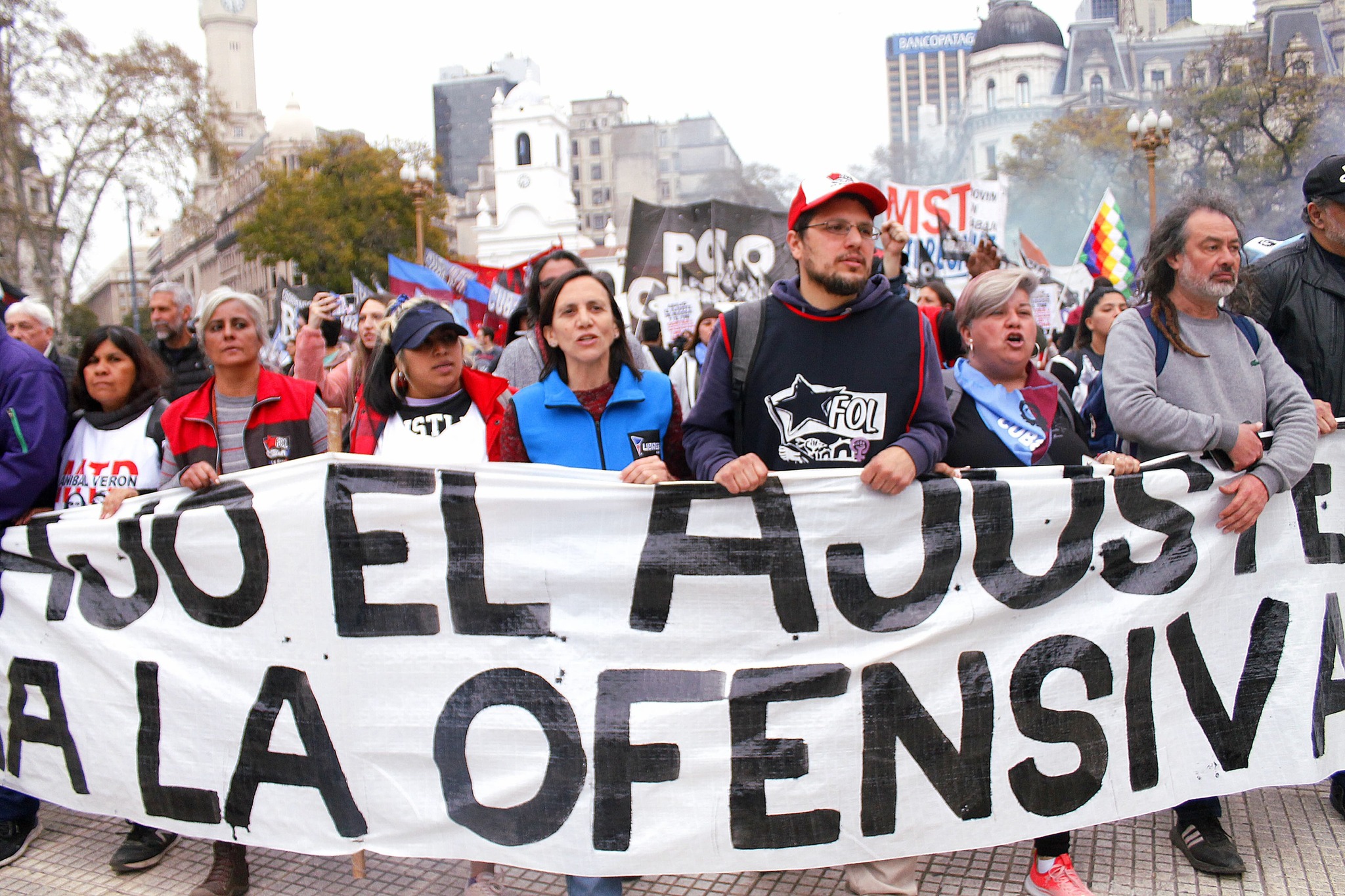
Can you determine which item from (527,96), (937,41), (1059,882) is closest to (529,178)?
(527,96)

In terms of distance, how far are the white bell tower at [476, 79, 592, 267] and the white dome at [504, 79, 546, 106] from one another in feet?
0.17

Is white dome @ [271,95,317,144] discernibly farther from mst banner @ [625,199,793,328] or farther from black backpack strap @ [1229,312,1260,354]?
black backpack strap @ [1229,312,1260,354]

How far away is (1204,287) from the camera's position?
3484mm

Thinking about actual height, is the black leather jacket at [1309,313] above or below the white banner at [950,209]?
below

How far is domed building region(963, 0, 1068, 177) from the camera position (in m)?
95.1

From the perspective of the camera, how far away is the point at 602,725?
3.04m

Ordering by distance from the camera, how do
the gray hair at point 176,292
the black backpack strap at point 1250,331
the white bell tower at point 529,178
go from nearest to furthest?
the black backpack strap at point 1250,331 → the gray hair at point 176,292 → the white bell tower at point 529,178

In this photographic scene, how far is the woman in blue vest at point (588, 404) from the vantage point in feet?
10.8

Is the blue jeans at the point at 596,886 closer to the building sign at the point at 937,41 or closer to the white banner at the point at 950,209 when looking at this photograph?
the white banner at the point at 950,209

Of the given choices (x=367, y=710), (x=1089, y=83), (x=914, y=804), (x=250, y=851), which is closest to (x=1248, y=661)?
(x=914, y=804)

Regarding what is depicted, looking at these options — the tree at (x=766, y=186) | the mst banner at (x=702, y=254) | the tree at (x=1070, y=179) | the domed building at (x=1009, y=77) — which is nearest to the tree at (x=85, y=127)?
the mst banner at (x=702, y=254)

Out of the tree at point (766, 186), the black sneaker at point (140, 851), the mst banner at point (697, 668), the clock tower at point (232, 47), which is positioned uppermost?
the clock tower at point (232, 47)

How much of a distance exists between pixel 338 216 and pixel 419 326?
52450mm

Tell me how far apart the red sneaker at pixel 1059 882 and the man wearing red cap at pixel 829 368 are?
117cm
